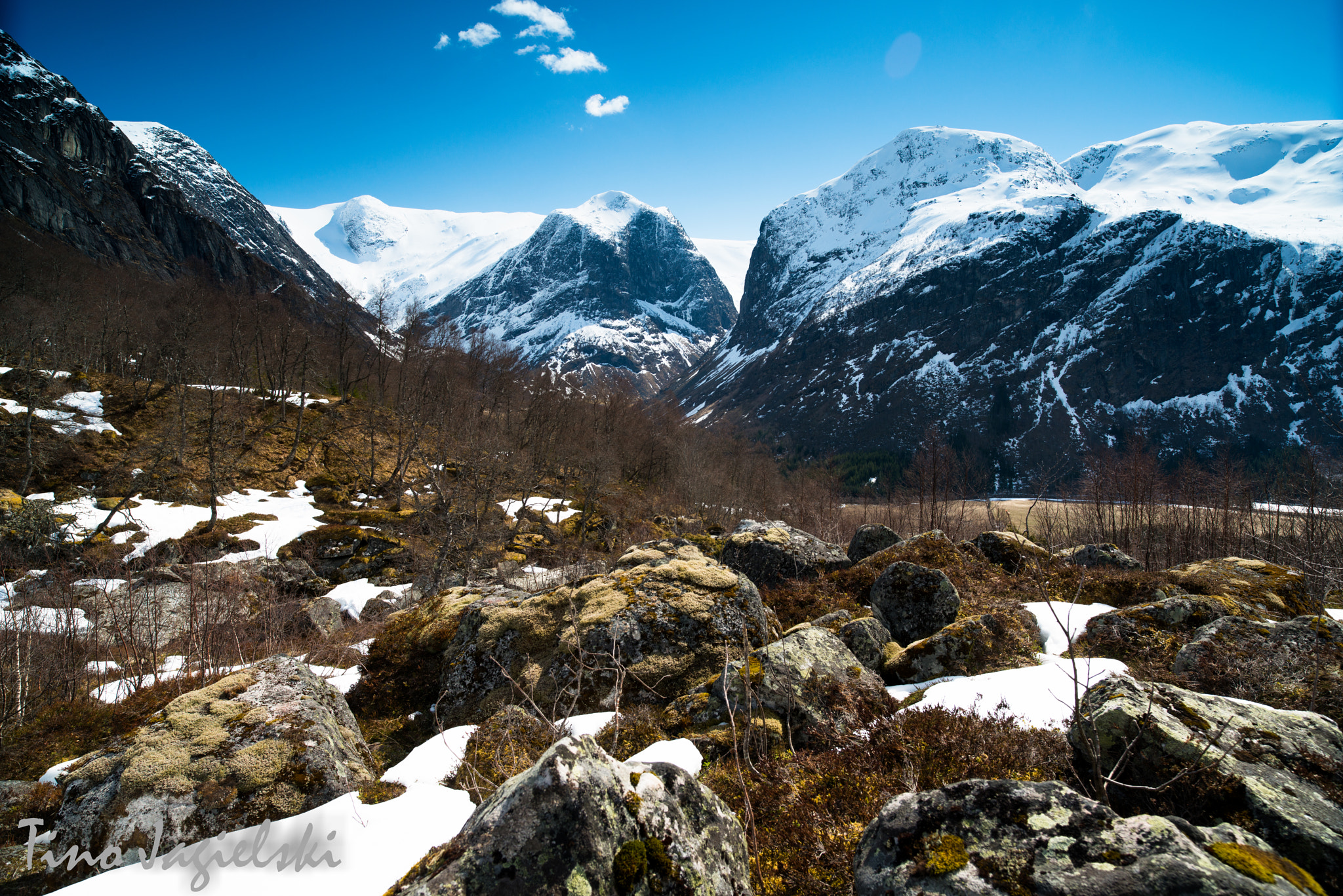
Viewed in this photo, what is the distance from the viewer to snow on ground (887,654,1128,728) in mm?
5238

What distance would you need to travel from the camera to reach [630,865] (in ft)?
8.39

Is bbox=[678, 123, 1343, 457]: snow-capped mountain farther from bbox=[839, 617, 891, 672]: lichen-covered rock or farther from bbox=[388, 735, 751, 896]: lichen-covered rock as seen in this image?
bbox=[388, 735, 751, 896]: lichen-covered rock

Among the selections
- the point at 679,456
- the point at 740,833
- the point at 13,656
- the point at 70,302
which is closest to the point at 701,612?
the point at 740,833

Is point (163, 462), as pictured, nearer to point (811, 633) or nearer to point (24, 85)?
point (811, 633)

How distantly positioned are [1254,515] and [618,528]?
40.0m

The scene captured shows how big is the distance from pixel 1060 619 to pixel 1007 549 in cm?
615

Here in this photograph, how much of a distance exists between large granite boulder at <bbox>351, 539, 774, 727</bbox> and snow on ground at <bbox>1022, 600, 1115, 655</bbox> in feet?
14.5

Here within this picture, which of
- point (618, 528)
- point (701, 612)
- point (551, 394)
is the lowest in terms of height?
point (618, 528)

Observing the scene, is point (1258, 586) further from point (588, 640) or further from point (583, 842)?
point (583, 842)

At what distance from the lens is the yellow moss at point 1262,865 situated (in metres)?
2.01

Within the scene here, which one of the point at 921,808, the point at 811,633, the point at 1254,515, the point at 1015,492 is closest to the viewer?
the point at 921,808

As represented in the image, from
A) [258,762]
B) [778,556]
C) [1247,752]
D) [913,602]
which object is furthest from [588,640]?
[778,556]

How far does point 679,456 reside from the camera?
51156 millimetres

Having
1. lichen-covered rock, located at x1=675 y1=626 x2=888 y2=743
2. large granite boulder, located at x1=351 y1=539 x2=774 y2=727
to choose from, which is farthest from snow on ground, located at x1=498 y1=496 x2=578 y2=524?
lichen-covered rock, located at x1=675 y1=626 x2=888 y2=743
